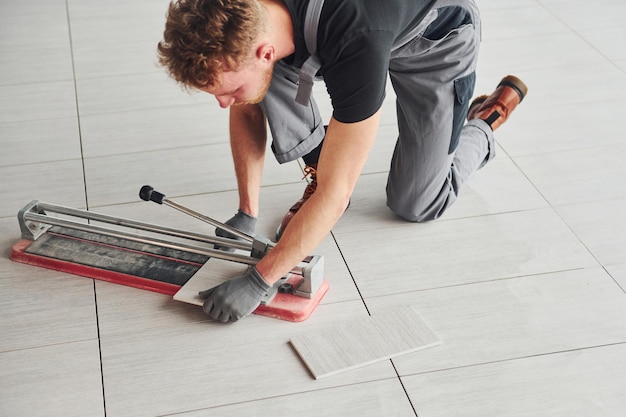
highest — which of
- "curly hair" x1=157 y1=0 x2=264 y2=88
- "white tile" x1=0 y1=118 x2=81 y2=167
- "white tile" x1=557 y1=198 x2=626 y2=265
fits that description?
"curly hair" x1=157 y1=0 x2=264 y2=88

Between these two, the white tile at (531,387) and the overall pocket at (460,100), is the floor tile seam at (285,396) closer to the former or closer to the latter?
the white tile at (531,387)

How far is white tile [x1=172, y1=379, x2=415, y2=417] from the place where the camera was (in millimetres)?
1788

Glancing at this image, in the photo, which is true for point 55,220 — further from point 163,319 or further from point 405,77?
point 405,77

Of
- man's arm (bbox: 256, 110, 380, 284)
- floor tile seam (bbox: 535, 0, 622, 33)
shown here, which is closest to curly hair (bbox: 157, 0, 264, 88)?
man's arm (bbox: 256, 110, 380, 284)

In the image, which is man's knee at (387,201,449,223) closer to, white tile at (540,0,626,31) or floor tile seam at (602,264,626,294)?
floor tile seam at (602,264,626,294)

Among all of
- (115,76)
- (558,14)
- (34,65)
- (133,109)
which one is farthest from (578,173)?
(34,65)

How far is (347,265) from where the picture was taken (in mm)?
2264

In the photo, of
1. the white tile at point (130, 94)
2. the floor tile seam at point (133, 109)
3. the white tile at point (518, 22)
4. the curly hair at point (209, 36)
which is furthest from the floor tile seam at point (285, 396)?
the white tile at point (518, 22)

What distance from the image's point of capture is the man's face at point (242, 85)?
1729 mm

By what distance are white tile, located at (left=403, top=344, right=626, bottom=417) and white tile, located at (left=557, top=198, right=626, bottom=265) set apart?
422mm

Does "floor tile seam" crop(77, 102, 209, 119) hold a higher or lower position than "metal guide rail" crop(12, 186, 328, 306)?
lower

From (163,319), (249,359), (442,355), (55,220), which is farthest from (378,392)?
(55,220)

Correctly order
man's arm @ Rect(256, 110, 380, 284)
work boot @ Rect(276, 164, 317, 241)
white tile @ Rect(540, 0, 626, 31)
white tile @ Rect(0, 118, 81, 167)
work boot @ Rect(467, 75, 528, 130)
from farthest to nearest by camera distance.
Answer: white tile @ Rect(540, 0, 626, 31) → white tile @ Rect(0, 118, 81, 167) → work boot @ Rect(467, 75, 528, 130) → work boot @ Rect(276, 164, 317, 241) → man's arm @ Rect(256, 110, 380, 284)

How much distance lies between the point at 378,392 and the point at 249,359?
0.32 metres
